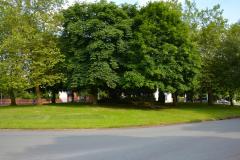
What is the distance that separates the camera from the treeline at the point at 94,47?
4066 centimetres

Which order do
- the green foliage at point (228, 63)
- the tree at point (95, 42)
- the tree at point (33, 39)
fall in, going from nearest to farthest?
the tree at point (95, 42) → the tree at point (33, 39) → the green foliage at point (228, 63)

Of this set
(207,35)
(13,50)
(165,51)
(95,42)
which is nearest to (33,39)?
(13,50)

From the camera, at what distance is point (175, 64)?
4153 centimetres

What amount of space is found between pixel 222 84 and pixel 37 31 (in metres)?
24.1

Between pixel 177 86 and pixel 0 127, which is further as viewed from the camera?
pixel 177 86

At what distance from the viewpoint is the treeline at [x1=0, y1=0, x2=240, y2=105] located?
133ft

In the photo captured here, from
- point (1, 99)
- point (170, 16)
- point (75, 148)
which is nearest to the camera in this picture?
point (75, 148)

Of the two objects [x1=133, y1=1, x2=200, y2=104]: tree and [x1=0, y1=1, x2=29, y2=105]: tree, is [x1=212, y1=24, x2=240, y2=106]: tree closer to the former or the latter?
[x1=133, y1=1, x2=200, y2=104]: tree

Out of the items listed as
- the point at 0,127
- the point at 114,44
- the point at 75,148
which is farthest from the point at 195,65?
the point at 75,148

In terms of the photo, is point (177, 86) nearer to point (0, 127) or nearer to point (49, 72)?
point (49, 72)

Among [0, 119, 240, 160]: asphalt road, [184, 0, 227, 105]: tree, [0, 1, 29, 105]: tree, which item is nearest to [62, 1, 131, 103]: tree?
[0, 1, 29, 105]: tree

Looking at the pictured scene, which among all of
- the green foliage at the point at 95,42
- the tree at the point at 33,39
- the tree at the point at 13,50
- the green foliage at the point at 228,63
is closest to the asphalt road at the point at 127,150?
the green foliage at the point at 95,42

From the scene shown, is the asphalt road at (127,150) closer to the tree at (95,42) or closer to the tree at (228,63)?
the tree at (95,42)

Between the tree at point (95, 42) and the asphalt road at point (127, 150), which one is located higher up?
the tree at point (95, 42)
